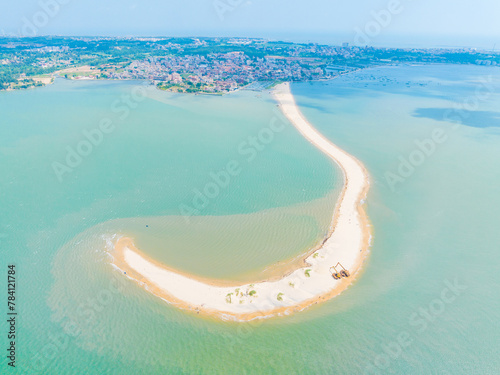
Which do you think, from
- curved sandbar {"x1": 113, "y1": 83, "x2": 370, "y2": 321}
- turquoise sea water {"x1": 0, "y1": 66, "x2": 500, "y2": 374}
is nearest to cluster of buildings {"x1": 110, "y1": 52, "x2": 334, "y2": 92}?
turquoise sea water {"x1": 0, "y1": 66, "x2": 500, "y2": 374}

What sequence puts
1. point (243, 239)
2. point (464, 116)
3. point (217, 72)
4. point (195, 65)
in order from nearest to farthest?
point (243, 239), point (464, 116), point (217, 72), point (195, 65)

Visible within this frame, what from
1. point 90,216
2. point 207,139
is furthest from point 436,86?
point 90,216

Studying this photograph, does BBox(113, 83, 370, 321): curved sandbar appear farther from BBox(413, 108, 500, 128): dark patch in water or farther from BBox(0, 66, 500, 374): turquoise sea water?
BBox(413, 108, 500, 128): dark patch in water

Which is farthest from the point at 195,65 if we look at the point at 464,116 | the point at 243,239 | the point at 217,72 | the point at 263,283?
the point at 263,283

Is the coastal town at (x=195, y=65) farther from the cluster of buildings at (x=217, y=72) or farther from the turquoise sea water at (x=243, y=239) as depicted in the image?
the turquoise sea water at (x=243, y=239)

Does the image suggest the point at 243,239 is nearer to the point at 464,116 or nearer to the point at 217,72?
the point at 464,116

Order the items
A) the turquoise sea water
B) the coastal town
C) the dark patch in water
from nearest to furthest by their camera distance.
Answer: the turquoise sea water, the dark patch in water, the coastal town

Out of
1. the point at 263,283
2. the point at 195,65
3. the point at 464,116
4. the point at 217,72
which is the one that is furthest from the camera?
the point at 195,65

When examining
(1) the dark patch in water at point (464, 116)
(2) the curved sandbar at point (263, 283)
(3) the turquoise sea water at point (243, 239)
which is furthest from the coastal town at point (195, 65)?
(2) the curved sandbar at point (263, 283)
